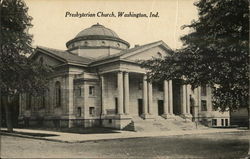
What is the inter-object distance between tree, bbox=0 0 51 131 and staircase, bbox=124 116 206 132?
10.3 metres

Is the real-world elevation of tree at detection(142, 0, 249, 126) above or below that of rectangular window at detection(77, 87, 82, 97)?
above

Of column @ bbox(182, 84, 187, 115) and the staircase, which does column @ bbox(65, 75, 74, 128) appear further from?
column @ bbox(182, 84, 187, 115)

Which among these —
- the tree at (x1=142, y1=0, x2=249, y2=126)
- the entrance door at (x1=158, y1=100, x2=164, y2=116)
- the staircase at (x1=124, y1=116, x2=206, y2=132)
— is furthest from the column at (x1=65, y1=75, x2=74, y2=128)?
the tree at (x1=142, y1=0, x2=249, y2=126)

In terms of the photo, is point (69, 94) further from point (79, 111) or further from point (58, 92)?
point (58, 92)

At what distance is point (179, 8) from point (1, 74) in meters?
Answer: 15.9

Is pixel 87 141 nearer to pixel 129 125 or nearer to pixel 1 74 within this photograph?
pixel 1 74

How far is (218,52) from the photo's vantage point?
1523 cm

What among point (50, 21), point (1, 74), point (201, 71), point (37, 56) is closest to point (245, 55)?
point (201, 71)

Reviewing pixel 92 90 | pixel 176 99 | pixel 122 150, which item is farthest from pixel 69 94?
pixel 122 150

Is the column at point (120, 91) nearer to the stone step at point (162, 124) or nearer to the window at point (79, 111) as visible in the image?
the stone step at point (162, 124)

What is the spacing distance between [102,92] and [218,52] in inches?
962

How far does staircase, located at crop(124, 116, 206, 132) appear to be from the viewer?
111 feet

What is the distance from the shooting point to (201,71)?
16516 millimetres

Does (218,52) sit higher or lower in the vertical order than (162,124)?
higher
